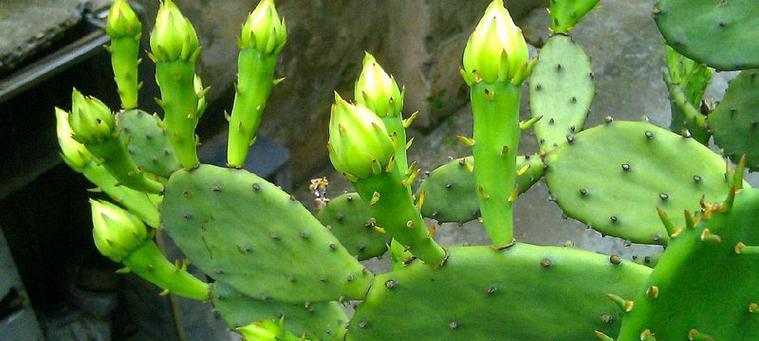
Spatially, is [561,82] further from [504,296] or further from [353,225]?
[504,296]

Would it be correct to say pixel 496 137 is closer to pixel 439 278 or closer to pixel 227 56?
pixel 439 278

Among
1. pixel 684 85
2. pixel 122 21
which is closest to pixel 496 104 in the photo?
pixel 122 21

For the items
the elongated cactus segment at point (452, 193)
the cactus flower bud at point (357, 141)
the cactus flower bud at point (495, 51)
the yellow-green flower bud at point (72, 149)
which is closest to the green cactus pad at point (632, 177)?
the elongated cactus segment at point (452, 193)

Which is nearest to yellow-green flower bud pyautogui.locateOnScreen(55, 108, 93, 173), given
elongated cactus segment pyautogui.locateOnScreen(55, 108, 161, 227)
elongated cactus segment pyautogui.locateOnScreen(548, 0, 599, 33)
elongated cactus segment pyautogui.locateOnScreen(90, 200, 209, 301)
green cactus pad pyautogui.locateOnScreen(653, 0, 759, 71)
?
elongated cactus segment pyautogui.locateOnScreen(55, 108, 161, 227)

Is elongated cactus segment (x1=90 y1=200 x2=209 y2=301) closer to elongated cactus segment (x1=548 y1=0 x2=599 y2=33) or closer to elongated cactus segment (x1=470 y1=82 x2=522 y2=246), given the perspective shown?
elongated cactus segment (x1=470 y1=82 x2=522 y2=246)

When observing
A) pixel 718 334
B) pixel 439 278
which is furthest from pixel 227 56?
pixel 718 334

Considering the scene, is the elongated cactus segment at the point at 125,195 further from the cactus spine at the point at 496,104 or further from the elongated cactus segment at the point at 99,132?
the cactus spine at the point at 496,104
